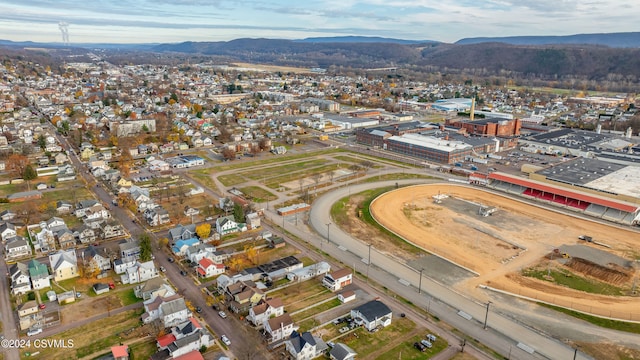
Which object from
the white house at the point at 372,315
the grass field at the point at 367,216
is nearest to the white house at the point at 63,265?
the white house at the point at 372,315

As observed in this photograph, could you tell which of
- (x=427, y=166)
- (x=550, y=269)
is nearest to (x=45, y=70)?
(x=427, y=166)

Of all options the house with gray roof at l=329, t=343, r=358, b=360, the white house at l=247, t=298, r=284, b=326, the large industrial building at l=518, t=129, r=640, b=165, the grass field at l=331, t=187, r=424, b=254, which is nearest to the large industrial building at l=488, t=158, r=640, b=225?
Answer: the large industrial building at l=518, t=129, r=640, b=165

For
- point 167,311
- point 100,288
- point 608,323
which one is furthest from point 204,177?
point 608,323

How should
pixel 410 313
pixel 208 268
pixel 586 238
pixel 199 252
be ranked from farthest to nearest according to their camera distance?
1. pixel 586 238
2. pixel 199 252
3. pixel 208 268
4. pixel 410 313

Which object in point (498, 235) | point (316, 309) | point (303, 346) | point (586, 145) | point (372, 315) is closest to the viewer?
point (303, 346)

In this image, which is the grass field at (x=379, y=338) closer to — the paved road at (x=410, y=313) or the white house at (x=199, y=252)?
the paved road at (x=410, y=313)

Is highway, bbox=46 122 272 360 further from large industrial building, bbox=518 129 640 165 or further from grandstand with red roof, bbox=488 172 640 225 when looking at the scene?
large industrial building, bbox=518 129 640 165

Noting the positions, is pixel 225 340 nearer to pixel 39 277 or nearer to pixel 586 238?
pixel 39 277
